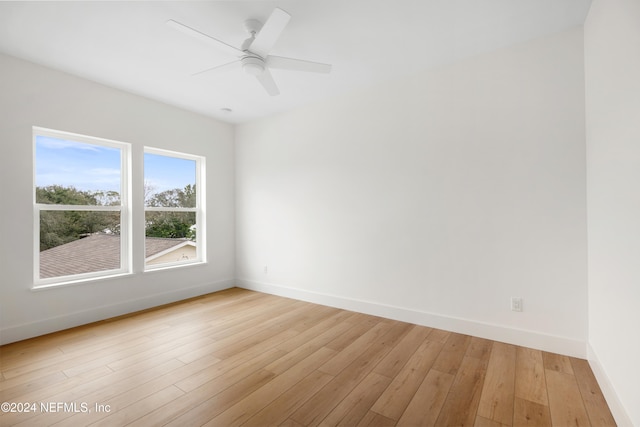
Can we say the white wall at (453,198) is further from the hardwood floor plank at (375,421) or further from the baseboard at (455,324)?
the hardwood floor plank at (375,421)

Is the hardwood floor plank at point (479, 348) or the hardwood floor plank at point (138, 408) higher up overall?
the hardwood floor plank at point (138, 408)

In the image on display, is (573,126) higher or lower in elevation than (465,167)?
higher

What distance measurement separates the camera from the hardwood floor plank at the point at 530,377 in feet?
6.11

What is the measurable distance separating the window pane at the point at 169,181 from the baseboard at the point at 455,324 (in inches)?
79.9

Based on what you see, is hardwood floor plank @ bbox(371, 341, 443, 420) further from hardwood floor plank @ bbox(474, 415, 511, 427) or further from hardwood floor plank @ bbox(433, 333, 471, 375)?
hardwood floor plank @ bbox(474, 415, 511, 427)

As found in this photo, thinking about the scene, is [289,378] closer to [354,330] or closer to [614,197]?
[354,330]

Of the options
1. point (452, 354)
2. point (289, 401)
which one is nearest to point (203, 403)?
point (289, 401)

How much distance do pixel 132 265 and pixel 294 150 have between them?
8.58ft

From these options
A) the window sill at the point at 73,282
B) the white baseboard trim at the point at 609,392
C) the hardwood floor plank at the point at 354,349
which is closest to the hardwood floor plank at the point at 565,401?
the white baseboard trim at the point at 609,392

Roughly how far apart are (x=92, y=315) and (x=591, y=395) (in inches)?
180

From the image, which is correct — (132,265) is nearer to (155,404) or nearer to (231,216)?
(231,216)

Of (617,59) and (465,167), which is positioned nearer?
(617,59)

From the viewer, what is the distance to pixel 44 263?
3.00 meters

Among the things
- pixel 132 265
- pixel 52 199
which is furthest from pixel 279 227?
pixel 52 199
